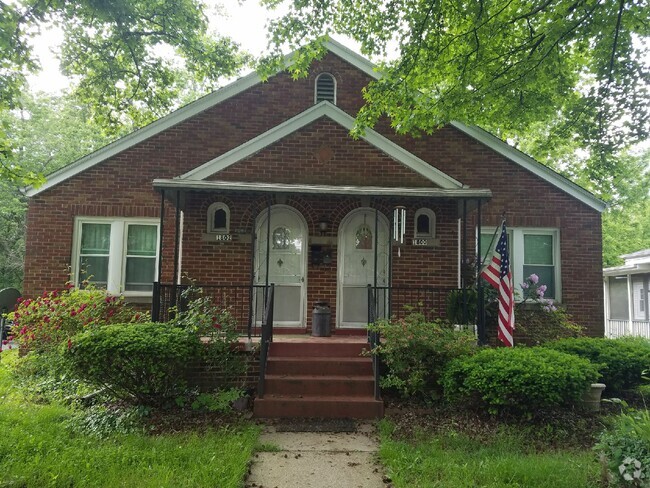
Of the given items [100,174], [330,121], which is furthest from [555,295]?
[100,174]

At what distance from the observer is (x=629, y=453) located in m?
3.40

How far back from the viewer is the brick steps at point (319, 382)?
228 inches

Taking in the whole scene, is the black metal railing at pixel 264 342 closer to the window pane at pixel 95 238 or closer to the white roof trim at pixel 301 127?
the white roof trim at pixel 301 127

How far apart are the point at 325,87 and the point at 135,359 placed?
7.34 meters

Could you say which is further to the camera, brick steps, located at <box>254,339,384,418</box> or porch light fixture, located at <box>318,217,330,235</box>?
porch light fixture, located at <box>318,217,330,235</box>

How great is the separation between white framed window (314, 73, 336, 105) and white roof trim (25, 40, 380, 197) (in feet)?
1.83

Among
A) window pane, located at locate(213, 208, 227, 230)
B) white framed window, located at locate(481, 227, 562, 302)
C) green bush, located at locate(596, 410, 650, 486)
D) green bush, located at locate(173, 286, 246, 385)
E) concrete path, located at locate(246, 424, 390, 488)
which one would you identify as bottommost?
concrete path, located at locate(246, 424, 390, 488)

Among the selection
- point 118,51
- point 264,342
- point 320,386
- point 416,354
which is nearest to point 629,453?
point 416,354

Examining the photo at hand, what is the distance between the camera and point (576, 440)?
4.88 m

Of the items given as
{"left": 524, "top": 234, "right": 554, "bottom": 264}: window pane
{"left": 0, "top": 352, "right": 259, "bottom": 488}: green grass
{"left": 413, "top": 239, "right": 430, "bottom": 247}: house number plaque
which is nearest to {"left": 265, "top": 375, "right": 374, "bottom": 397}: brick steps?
{"left": 0, "top": 352, "right": 259, "bottom": 488}: green grass

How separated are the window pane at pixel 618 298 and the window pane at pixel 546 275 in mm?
10560

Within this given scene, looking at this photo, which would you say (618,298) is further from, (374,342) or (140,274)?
(140,274)

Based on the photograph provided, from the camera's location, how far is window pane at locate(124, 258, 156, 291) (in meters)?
9.33

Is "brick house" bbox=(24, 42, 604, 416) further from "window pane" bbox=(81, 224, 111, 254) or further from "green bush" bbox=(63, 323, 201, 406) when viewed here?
"green bush" bbox=(63, 323, 201, 406)
